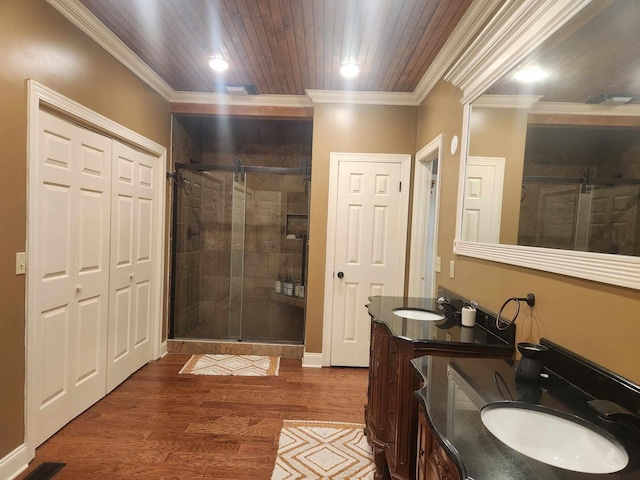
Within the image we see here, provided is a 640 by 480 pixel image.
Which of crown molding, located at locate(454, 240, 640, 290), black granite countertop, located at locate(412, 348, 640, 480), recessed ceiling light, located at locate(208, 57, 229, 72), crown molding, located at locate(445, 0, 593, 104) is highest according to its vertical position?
recessed ceiling light, located at locate(208, 57, 229, 72)

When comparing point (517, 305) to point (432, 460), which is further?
point (517, 305)

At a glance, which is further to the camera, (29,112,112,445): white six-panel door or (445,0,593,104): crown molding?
(29,112,112,445): white six-panel door

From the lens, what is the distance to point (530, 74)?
59.0 inches

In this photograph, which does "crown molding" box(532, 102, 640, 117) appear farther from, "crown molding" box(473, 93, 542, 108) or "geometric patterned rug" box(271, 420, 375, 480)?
"geometric patterned rug" box(271, 420, 375, 480)

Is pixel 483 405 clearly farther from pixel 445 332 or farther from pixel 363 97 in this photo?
pixel 363 97

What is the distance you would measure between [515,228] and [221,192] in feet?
10.8

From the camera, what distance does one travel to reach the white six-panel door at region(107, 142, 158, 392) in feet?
8.76

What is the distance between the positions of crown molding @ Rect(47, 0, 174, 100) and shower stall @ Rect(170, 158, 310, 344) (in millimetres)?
1047

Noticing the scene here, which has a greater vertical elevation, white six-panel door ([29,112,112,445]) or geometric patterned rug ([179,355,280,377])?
white six-panel door ([29,112,112,445])

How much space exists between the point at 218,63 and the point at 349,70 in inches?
40.8


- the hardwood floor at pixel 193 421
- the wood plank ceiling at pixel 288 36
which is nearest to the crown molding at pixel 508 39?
the wood plank ceiling at pixel 288 36

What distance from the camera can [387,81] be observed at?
2.92 metres

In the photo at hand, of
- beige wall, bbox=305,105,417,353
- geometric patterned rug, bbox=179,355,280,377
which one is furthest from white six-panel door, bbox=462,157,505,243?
geometric patterned rug, bbox=179,355,280,377

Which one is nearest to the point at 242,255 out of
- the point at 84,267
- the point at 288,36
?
the point at 84,267
